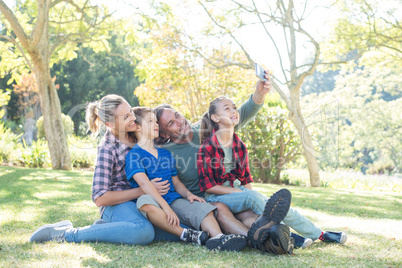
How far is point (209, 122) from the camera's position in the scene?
137 inches

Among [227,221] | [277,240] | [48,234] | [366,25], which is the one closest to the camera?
[277,240]

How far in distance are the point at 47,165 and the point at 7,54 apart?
3.67 m

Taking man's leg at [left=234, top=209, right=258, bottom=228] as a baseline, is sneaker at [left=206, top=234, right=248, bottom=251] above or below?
below

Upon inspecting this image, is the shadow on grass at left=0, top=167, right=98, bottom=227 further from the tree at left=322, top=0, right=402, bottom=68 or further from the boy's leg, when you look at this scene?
the tree at left=322, top=0, right=402, bottom=68

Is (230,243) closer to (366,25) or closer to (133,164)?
(133,164)

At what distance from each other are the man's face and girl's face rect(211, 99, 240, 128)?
0.31 metres

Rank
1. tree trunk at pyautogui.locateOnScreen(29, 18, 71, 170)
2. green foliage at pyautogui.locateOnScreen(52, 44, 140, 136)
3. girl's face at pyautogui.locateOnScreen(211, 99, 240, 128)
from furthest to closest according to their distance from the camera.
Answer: green foliage at pyautogui.locateOnScreen(52, 44, 140, 136)
tree trunk at pyautogui.locateOnScreen(29, 18, 71, 170)
girl's face at pyautogui.locateOnScreen(211, 99, 240, 128)

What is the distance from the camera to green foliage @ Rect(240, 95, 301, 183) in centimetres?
982

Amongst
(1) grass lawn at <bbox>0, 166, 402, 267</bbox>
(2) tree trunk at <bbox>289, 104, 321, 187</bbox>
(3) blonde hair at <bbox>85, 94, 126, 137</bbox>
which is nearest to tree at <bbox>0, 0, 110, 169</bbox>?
(1) grass lawn at <bbox>0, 166, 402, 267</bbox>

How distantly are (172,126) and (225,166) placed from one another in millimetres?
642

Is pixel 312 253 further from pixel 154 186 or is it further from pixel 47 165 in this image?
pixel 47 165

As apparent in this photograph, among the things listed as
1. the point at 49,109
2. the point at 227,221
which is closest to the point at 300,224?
the point at 227,221

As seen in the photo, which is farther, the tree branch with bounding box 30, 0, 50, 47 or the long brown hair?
the tree branch with bounding box 30, 0, 50, 47

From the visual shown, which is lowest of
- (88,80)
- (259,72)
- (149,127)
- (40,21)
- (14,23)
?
(149,127)
